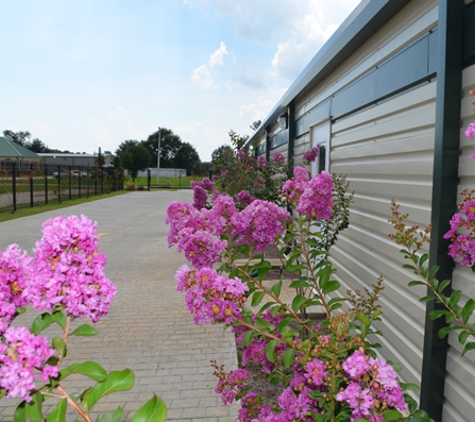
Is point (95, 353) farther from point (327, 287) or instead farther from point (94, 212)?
point (94, 212)

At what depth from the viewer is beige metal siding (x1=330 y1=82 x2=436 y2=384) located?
2.71 m

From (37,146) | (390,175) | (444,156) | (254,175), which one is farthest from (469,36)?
(37,146)

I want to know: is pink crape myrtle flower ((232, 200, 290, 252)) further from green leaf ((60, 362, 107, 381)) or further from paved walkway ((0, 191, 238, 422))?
green leaf ((60, 362, 107, 381))

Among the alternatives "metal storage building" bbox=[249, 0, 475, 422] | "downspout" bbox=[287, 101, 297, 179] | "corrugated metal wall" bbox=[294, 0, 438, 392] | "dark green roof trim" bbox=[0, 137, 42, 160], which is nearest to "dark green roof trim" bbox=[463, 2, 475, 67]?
"metal storage building" bbox=[249, 0, 475, 422]

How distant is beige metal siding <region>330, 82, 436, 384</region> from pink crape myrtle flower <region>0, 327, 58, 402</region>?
7.47 ft

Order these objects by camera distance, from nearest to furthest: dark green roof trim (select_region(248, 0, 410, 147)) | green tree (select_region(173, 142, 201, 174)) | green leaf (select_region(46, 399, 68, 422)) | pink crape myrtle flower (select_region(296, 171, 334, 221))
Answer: green leaf (select_region(46, 399, 68, 422)) → pink crape myrtle flower (select_region(296, 171, 334, 221)) → dark green roof trim (select_region(248, 0, 410, 147)) → green tree (select_region(173, 142, 201, 174))

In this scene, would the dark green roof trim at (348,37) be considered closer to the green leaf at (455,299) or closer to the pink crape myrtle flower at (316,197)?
the pink crape myrtle flower at (316,197)

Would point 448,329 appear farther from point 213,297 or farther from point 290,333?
point 213,297

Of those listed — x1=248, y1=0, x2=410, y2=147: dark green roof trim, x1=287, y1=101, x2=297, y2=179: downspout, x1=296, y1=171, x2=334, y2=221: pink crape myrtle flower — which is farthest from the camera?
x1=287, y1=101, x2=297, y2=179: downspout

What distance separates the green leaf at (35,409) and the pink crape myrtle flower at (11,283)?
Answer: 172 mm

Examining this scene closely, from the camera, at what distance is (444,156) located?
2227 millimetres

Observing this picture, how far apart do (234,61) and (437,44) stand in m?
7.82

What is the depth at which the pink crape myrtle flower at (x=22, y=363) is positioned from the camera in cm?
84

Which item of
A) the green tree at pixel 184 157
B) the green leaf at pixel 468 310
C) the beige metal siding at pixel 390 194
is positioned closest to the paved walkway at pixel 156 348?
the beige metal siding at pixel 390 194
